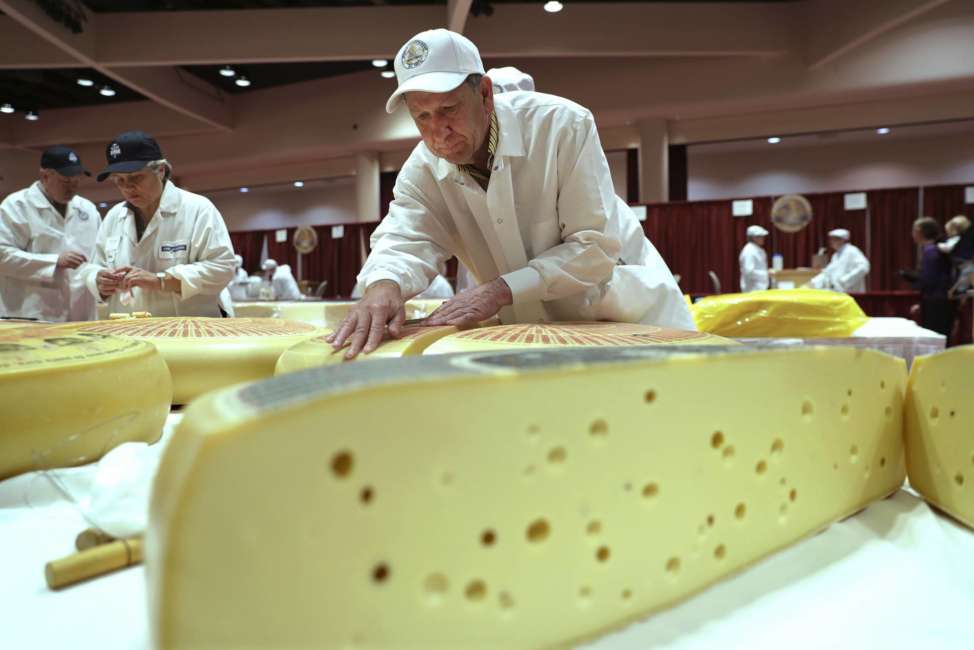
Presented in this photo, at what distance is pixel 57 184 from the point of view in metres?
3.01

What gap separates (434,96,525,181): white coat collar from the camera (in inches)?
50.8

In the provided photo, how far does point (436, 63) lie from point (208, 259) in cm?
135

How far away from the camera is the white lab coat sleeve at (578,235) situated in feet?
4.14

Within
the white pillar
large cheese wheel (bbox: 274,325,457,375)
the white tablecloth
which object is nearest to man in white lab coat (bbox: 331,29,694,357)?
large cheese wheel (bbox: 274,325,457,375)

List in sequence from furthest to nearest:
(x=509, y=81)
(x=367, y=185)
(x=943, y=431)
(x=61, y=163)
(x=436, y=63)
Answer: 1. (x=367, y=185)
2. (x=61, y=163)
3. (x=509, y=81)
4. (x=436, y=63)
5. (x=943, y=431)

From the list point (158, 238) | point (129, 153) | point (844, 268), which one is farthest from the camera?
point (844, 268)

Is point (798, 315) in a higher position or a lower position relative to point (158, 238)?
lower

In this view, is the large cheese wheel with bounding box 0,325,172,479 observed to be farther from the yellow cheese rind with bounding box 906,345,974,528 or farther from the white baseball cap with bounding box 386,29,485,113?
the yellow cheese rind with bounding box 906,345,974,528

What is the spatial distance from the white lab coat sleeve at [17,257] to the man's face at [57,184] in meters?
0.17

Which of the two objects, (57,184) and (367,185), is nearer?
(57,184)

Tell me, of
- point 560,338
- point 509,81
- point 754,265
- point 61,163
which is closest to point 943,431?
point 560,338

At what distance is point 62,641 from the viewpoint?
40 centimetres

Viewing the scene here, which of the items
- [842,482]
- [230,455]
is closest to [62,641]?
[230,455]

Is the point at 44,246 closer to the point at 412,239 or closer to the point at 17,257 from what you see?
the point at 17,257
